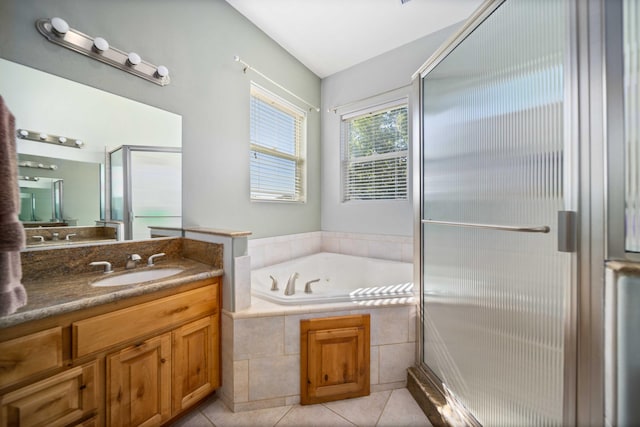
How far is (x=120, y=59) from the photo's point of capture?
4.58 feet

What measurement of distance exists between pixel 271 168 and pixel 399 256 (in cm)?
166

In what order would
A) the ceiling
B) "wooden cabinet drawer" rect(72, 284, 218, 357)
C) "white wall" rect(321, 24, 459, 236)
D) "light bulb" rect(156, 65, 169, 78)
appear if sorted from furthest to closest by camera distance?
"white wall" rect(321, 24, 459, 236) → the ceiling → "light bulb" rect(156, 65, 169, 78) → "wooden cabinet drawer" rect(72, 284, 218, 357)

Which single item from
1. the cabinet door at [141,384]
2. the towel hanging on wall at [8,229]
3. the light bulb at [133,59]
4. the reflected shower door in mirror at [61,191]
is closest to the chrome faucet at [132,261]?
the reflected shower door in mirror at [61,191]

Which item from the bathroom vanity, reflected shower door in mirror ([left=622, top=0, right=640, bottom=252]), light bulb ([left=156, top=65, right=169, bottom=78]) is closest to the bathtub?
the bathroom vanity

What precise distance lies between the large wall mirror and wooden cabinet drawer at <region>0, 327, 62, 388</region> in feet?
2.24

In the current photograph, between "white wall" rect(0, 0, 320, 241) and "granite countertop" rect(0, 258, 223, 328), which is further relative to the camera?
"white wall" rect(0, 0, 320, 241)

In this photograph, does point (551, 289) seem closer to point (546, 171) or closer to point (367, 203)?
point (546, 171)

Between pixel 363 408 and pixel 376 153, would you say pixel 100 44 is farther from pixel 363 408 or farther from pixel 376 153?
pixel 363 408

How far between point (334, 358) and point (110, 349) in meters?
1.12

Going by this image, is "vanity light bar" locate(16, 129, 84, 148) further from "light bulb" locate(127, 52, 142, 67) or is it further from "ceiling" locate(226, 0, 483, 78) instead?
"ceiling" locate(226, 0, 483, 78)

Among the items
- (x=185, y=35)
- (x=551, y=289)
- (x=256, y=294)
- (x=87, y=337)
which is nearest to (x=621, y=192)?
(x=551, y=289)

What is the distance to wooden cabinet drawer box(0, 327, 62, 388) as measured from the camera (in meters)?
0.76

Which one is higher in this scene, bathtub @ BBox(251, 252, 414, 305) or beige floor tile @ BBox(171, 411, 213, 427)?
bathtub @ BBox(251, 252, 414, 305)

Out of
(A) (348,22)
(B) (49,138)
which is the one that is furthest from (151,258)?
(A) (348,22)
